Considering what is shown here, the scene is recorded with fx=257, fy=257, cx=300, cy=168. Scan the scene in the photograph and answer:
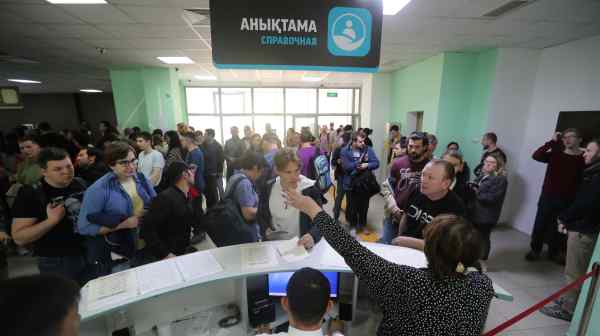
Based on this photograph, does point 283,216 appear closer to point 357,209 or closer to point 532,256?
point 357,209

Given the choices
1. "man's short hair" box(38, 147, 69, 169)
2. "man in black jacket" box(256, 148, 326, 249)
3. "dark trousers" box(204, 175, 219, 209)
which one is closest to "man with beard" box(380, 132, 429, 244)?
→ "man in black jacket" box(256, 148, 326, 249)

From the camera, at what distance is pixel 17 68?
6656mm

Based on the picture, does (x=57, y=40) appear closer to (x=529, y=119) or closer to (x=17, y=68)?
(x=17, y=68)

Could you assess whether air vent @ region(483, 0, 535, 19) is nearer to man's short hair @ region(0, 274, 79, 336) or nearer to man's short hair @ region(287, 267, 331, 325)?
man's short hair @ region(287, 267, 331, 325)

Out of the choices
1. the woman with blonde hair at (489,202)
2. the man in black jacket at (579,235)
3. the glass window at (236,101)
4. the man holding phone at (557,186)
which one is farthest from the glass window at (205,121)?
the man in black jacket at (579,235)

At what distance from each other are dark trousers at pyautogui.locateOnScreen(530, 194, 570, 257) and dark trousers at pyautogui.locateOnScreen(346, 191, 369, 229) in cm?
236

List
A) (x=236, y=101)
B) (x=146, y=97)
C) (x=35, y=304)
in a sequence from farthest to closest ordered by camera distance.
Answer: (x=236, y=101)
(x=146, y=97)
(x=35, y=304)

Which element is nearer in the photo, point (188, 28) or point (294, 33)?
point (294, 33)

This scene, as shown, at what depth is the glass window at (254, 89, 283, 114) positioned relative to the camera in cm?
1012

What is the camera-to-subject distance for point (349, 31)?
2100 millimetres

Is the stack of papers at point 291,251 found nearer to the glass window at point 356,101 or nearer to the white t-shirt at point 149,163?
the white t-shirt at point 149,163

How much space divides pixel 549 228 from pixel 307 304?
432 centimetres

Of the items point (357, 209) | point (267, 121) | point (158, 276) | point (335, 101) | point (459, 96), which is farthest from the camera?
point (335, 101)

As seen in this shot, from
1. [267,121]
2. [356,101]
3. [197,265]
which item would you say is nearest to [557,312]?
[197,265]
